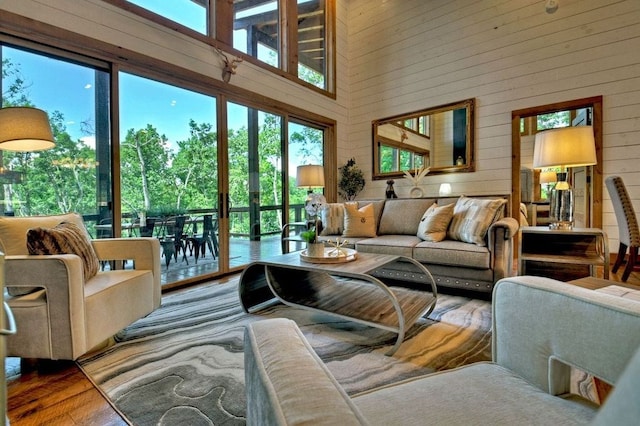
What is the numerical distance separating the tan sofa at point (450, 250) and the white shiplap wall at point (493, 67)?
1507 millimetres

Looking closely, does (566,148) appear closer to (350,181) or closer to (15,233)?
(350,181)

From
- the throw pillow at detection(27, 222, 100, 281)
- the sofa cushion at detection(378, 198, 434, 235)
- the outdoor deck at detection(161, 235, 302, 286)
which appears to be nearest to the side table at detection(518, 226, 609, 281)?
the sofa cushion at detection(378, 198, 434, 235)

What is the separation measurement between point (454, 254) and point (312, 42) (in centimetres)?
441

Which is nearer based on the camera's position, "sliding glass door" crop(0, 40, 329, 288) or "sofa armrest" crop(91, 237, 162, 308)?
"sofa armrest" crop(91, 237, 162, 308)

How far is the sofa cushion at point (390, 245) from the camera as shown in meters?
3.16

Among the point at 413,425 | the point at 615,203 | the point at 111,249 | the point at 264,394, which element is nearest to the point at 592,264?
the point at 615,203

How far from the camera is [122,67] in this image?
2988mm

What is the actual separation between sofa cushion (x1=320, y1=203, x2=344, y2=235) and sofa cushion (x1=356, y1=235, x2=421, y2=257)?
0.53 meters

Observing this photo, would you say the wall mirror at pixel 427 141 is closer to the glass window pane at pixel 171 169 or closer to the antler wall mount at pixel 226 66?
the antler wall mount at pixel 226 66

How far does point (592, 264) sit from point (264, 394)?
3008 mm

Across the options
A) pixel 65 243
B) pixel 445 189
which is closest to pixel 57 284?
pixel 65 243

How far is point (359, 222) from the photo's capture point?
12.6 ft

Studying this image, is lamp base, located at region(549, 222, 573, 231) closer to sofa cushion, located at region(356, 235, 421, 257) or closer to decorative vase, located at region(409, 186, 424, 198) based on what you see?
sofa cushion, located at region(356, 235, 421, 257)

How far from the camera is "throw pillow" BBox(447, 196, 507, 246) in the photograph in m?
2.90
